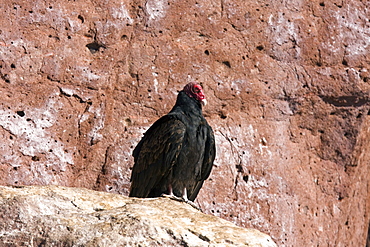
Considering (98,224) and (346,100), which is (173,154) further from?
(346,100)

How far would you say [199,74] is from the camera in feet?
26.5

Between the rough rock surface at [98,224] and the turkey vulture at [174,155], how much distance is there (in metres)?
1.58

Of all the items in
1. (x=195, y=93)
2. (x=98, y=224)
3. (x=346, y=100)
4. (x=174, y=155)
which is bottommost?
(x=98, y=224)

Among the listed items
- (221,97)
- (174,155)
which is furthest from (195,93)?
(221,97)

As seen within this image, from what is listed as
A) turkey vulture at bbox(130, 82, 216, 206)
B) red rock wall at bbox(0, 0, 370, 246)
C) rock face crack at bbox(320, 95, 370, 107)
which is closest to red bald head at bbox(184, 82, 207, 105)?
turkey vulture at bbox(130, 82, 216, 206)

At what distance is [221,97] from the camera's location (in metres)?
8.08

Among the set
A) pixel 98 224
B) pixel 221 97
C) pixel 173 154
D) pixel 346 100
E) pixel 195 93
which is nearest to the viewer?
pixel 98 224

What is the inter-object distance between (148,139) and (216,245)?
7.77 feet

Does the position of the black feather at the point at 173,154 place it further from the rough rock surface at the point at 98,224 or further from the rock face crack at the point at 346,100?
the rock face crack at the point at 346,100

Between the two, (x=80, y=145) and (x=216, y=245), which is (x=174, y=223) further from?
(x=80, y=145)

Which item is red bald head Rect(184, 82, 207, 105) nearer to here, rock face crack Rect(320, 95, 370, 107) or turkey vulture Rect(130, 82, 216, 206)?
turkey vulture Rect(130, 82, 216, 206)

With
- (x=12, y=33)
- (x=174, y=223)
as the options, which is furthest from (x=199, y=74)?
(x=174, y=223)

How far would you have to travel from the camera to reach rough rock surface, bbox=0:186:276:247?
4234mm

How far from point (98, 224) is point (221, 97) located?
12.9 ft
